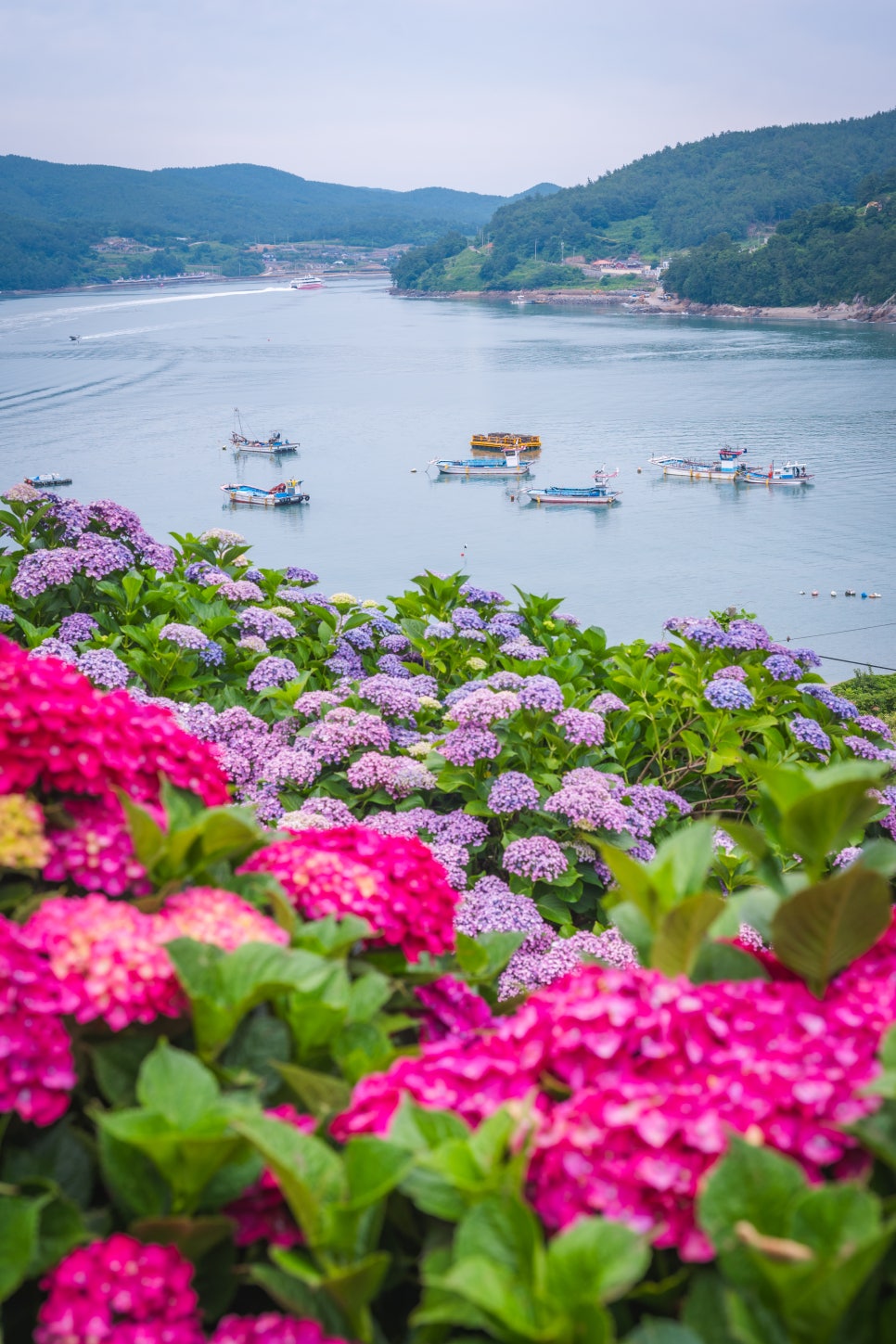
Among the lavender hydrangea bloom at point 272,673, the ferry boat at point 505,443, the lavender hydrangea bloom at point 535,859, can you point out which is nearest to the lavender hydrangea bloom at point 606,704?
the lavender hydrangea bloom at point 535,859

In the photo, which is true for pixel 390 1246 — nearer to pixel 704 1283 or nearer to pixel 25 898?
pixel 704 1283

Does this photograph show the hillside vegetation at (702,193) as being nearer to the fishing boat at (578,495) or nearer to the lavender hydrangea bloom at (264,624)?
the fishing boat at (578,495)

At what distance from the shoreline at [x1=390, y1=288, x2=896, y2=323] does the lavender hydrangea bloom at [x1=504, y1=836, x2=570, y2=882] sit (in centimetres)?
9099

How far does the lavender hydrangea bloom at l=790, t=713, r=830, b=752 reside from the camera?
5.23 metres

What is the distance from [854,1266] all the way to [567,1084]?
418 mm

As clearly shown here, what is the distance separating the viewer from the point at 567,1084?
1.31 meters

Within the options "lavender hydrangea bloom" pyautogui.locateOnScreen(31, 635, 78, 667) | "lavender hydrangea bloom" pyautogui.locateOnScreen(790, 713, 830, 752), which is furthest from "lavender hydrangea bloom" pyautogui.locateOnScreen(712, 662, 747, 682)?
"lavender hydrangea bloom" pyautogui.locateOnScreen(31, 635, 78, 667)

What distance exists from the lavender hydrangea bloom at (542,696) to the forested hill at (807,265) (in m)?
91.7

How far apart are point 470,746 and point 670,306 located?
360 feet

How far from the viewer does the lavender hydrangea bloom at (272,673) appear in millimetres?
5527

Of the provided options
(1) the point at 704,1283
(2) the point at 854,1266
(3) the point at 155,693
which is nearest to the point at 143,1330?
(1) the point at 704,1283

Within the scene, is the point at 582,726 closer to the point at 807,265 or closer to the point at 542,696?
the point at 542,696

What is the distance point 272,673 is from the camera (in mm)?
5535

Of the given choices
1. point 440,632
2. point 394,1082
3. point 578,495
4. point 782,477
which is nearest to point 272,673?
point 440,632
